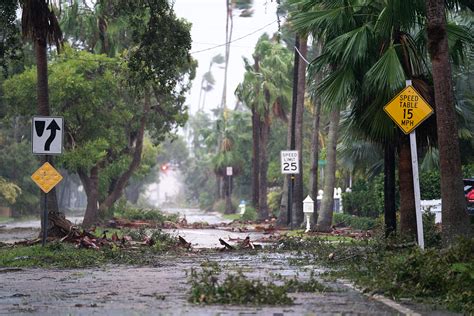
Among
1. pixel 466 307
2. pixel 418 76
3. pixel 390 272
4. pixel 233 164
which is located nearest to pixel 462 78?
pixel 418 76

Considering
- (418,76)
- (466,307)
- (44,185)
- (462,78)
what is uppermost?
(462,78)

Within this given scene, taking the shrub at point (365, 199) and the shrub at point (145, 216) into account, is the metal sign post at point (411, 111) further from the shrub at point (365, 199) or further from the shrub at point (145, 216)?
Result: the shrub at point (145, 216)

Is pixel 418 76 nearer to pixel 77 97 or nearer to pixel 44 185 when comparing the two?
pixel 44 185

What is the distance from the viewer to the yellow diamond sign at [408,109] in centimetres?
1521

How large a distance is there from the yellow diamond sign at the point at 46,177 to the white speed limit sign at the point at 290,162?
51.3 feet

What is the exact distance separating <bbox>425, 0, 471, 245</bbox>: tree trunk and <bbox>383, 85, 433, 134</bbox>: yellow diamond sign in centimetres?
101

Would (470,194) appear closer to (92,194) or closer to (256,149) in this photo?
(92,194)

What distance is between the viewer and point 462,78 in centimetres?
3022

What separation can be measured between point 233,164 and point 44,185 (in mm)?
52588

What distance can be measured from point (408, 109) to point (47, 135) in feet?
28.5

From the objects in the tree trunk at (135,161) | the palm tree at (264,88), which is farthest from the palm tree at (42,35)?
the palm tree at (264,88)

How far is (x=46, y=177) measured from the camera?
65.4ft

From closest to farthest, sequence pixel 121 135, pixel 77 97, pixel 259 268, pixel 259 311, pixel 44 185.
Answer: pixel 259 311 < pixel 259 268 < pixel 44 185 < pixel 77 97 < pixel 121 135

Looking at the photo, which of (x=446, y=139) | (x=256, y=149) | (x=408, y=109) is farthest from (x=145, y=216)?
(x=446, y=139)
